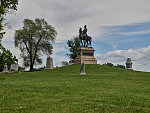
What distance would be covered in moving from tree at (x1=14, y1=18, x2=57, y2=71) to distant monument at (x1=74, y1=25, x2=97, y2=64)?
37.5 ft

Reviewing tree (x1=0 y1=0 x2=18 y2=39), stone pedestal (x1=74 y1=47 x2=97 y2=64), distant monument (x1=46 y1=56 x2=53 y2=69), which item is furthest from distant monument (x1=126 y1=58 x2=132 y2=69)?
tree (x1=0 y1=0 x2=18 y2=39)

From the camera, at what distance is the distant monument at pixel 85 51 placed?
46759 millimetres

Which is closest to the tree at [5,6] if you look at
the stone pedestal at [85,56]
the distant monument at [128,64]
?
the stone pedestal at [85,56]

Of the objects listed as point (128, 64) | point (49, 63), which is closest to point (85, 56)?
point (49, 63)

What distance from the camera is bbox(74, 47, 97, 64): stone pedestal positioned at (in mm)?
46625

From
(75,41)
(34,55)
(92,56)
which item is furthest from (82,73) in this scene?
(75,41)

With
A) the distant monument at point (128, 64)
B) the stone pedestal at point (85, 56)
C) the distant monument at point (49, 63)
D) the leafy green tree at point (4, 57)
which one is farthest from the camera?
the distant monument at point (128, 64)

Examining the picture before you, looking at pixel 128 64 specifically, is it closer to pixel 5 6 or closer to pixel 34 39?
pixel 34 39

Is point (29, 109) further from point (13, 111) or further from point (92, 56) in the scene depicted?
point (92, 56)

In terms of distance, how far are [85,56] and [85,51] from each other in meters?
1.21

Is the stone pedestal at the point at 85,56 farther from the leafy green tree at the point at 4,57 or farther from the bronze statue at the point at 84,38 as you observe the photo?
the leafy green tree at the point at 4,57

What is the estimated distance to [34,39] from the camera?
5459 cm

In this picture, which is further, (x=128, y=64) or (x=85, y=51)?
(x=128, y=64)

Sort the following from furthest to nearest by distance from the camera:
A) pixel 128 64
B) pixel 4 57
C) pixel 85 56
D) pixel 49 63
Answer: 1. pixel 128 64
2. pixel 49 63
3. pixel 85 56
4. pixel 4 57
